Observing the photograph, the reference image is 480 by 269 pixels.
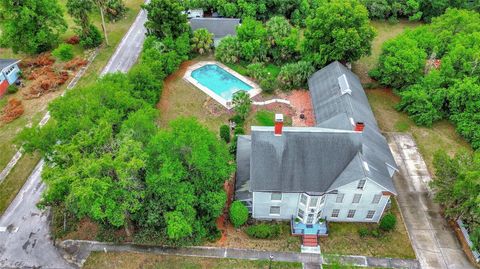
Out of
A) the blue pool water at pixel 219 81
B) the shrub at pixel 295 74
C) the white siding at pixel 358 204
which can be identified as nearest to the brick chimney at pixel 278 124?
the white siding at pixel 358 204

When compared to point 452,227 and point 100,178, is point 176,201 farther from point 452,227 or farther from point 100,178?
point 452,227

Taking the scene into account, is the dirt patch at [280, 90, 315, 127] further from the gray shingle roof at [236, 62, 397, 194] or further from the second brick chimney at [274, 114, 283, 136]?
the second brick chimney at [274, 114, 283, 136]

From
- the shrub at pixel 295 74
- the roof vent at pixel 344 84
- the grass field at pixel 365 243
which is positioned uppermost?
the roof vent at pixel 344 84

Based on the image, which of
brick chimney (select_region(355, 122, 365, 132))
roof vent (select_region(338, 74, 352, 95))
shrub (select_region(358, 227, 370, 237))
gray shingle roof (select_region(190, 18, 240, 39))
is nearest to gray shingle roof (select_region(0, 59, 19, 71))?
gray shingle roof (select_region(190, 18, 240, 39))

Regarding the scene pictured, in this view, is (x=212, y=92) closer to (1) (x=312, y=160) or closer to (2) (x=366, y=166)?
(1) (x=312, y=160)

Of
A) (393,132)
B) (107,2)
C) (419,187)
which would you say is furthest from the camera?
(107,2)

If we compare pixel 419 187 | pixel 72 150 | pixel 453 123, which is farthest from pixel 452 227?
pixel 72 150

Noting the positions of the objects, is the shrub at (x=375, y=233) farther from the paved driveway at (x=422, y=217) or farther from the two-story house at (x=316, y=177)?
the paved driveway at (x=422, y=217)

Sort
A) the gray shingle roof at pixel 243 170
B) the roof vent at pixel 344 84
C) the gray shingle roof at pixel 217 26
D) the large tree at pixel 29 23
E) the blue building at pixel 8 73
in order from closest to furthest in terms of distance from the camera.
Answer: the gray shingle roof at pixel 243 170 < the roof vent at pixel 344 84 < the blue building at pixel 8 73 < the large tree at pixel 29 23 < the gray shingle roof at pixel 217 26
